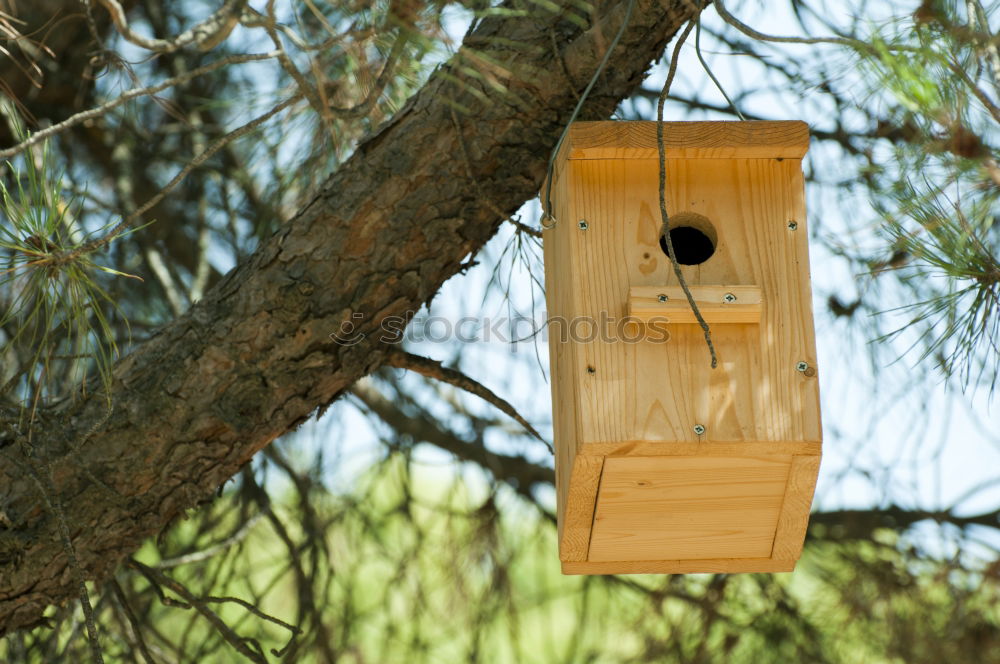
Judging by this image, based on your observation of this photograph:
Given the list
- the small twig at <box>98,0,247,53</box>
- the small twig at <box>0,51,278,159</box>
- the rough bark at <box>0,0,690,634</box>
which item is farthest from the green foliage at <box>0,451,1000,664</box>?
the small twig at <box>98,0,247,53</box>

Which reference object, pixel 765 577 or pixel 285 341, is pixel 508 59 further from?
pixel 765 577

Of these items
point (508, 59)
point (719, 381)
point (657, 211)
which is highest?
point (508, 59)

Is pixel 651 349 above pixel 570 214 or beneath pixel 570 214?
beneath

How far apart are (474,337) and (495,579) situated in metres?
0.62

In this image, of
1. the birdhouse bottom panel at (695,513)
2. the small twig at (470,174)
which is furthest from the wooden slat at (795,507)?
the small twig at (470,174)

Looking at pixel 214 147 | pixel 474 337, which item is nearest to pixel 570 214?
pixel 214 147

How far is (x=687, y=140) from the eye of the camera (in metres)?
1.81

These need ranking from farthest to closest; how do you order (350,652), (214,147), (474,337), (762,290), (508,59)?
1. (350,652)
2. (474,337)
3. (508,59)
4. (762,290)
5. (214,147)

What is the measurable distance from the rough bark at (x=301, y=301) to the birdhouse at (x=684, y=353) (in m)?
0.17

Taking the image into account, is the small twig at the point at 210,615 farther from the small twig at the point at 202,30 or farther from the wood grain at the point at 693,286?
the small twig at the point at 202,30

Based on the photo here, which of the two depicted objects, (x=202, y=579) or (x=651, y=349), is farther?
(x=202, y=579)

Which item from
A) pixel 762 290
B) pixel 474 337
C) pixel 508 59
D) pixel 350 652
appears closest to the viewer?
pixel 762 290

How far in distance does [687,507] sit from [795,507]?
16cm

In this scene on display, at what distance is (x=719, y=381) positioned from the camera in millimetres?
1727
